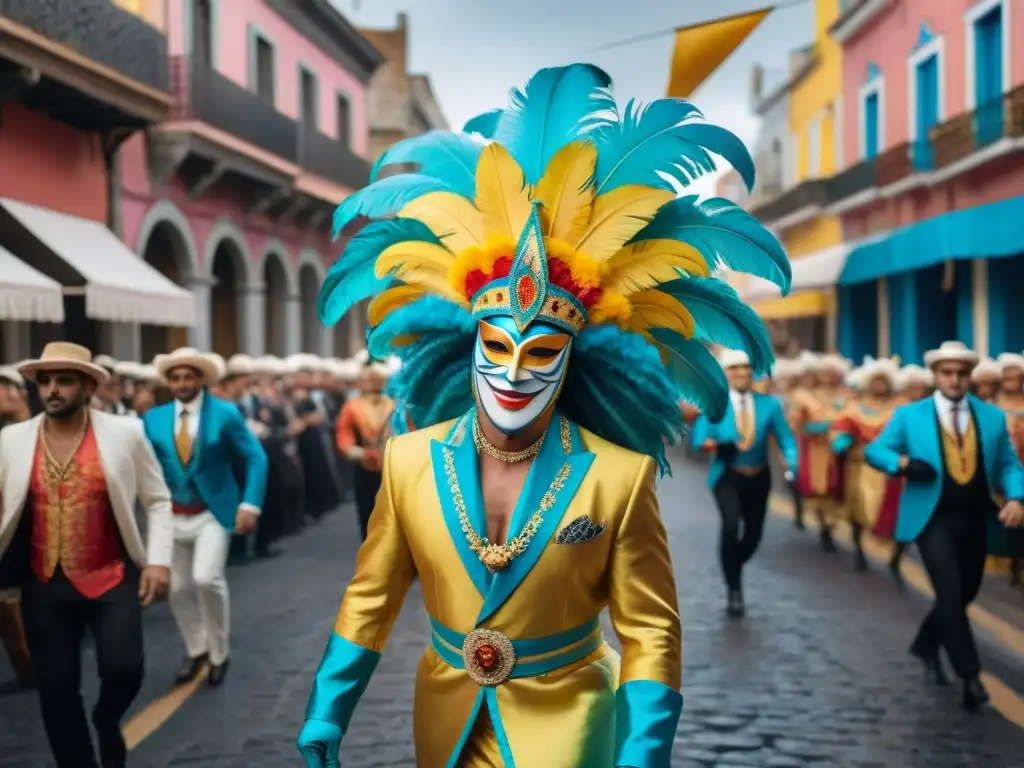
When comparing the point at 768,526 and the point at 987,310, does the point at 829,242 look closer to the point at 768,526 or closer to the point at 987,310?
the point at 987,310

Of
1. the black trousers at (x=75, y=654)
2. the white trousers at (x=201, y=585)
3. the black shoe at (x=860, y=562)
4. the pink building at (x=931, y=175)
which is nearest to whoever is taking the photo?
the black trousers at (x=75, y=654)

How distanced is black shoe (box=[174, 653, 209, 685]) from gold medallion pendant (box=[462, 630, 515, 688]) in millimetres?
4514

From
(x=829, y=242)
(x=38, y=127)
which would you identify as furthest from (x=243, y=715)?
(x=829, y=242)

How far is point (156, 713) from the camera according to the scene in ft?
22.4

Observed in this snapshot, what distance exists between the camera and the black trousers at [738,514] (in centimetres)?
937

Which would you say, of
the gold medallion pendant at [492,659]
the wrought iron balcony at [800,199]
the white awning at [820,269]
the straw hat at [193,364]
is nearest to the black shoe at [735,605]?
the straw hat at [193,364]

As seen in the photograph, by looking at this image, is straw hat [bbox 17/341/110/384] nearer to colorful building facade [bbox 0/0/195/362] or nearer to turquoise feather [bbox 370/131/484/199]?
turquoise feather [bbox 370/131/484/199]

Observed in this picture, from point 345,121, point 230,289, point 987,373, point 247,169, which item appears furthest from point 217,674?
point 345,121

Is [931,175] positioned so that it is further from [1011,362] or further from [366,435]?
[366,435]

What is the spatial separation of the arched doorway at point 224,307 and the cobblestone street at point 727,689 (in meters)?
13.1

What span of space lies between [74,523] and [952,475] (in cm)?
448

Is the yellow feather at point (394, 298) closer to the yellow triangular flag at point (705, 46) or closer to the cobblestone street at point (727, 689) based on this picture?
the yellow triangular flag at point (705, 46)

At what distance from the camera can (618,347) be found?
371 cm

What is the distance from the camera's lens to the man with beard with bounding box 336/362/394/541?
35.2 ft
